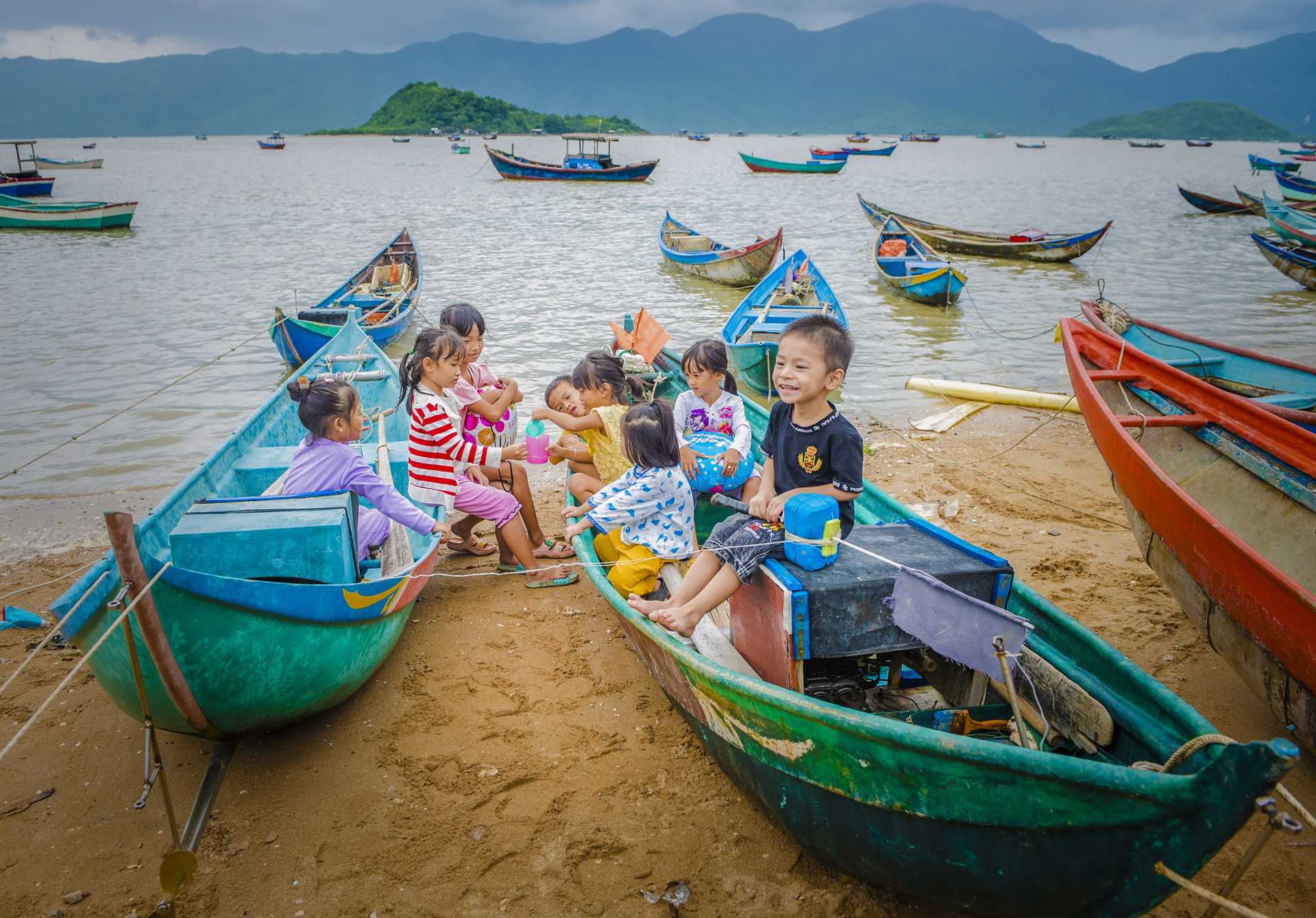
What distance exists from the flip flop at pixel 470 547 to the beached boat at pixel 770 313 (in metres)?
3.99

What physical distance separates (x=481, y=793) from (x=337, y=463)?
1.73 m

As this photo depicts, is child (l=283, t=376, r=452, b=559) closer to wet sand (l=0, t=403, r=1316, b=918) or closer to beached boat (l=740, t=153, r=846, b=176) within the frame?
wet sand (l=0, t=403, r=1316, b=918)

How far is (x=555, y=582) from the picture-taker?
4609 millimetres

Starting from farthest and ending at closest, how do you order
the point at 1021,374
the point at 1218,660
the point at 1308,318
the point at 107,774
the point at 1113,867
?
1. the point at 1308,318
2. the point at 1021,374
3. the point at 1218,660
4. the point at 107,774
5. the point at 1113,867

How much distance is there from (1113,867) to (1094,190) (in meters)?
46.6

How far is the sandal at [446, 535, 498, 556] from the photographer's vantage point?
198 inches

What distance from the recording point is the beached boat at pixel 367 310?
8812 mm

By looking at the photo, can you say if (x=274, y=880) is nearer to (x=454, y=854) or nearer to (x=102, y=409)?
(x=454, y=854)

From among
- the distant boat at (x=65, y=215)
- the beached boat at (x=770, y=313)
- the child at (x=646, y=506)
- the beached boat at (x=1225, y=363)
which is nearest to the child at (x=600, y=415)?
the child at (x=646, y=506)

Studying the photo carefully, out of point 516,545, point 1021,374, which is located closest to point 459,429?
point 516,545

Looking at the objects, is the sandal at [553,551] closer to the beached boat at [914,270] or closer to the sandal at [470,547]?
the sandal at [470,547]

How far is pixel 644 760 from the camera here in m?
3.12

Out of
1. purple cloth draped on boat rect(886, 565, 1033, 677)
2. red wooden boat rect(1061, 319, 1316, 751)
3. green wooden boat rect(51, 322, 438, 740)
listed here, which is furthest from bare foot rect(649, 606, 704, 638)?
red wooden boat rect(1061, 319, 1316, 751)

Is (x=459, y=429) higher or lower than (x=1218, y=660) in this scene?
higher
